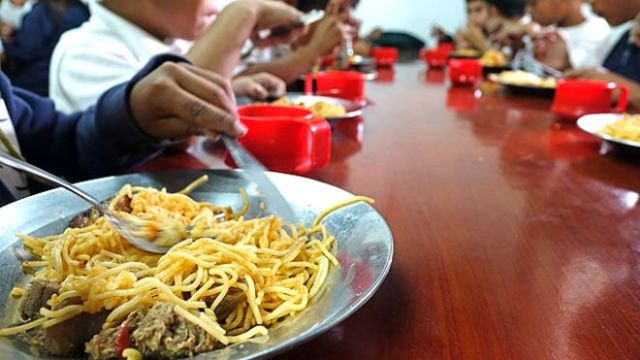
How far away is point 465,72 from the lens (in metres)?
1.92

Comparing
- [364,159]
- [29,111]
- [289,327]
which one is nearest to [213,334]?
[289,327]

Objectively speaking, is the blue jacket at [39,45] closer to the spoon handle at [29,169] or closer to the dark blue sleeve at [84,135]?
the dark blue sleeve at [84,135]

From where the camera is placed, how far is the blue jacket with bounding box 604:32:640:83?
Result: 2.26 meters

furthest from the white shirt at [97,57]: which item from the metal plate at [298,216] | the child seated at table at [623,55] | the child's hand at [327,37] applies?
the child seated at table at [623,55]

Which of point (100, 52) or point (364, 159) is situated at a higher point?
point (100, 52)

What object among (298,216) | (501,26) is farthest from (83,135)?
(501,26)

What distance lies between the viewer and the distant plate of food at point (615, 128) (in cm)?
97

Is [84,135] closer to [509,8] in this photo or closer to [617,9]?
[617,9]

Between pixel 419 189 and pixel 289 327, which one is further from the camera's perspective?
pixel 419 189

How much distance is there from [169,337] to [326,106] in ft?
2.90

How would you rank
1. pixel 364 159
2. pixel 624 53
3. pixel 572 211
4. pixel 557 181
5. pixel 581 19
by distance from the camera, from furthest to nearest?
1. pixel 581 19
2. pixel 624 53
3. pixel 364 159
4. pixel 557 181
5. pixel 572 211

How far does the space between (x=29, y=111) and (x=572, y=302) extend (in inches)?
36.1

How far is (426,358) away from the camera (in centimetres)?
42

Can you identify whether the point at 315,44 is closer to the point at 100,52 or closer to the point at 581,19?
the point at 100,52
